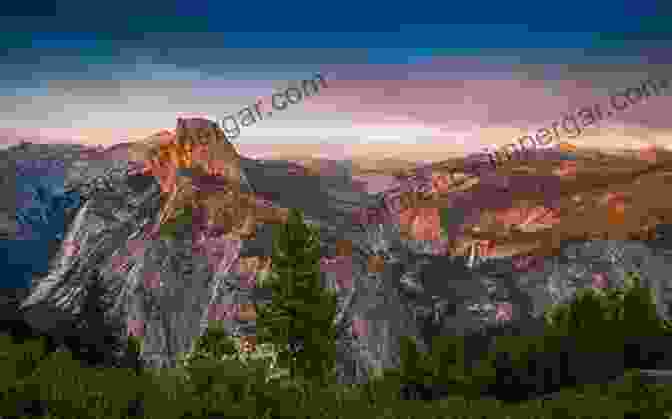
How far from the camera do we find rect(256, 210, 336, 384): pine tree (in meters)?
43.8

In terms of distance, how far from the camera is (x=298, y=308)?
144ft

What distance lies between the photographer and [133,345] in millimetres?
17922

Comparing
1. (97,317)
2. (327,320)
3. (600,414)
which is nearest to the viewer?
(600,414)

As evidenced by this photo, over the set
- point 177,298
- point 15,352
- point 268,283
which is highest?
point 15,352

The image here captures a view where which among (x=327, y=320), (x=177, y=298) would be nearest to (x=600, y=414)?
(x=327, y=320)

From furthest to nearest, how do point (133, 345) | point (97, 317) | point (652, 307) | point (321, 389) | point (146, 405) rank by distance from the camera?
point (652, 307)
point (97, 317)
point (133, 345)
point (321, 389)
point (146, 405)

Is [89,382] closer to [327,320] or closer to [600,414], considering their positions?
[600,414]

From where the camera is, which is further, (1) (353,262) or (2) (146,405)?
(1) (353,262)

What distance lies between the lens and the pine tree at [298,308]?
4375 cm

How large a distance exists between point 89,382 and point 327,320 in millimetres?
37377

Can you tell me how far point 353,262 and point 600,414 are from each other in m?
170

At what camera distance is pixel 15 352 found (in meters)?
10.3

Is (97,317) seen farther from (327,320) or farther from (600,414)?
(327,320)

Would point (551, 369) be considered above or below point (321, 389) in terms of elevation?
below
